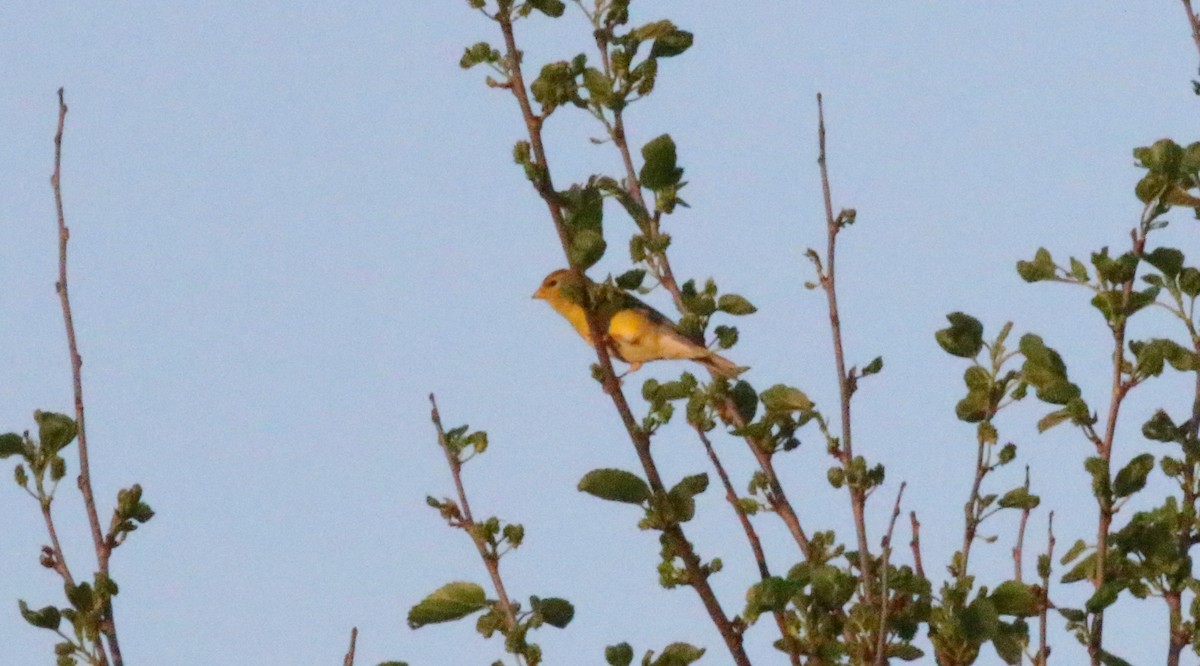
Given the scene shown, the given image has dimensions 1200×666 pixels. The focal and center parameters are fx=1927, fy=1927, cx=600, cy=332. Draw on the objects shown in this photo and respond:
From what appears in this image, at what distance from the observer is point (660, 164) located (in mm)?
4480

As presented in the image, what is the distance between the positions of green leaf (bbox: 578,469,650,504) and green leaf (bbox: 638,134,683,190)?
810mm

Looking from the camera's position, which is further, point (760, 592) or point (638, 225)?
point (638, 225)

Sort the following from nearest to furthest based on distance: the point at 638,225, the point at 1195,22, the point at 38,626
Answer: the point at 38,626, the point at 638,225, the point at 1195,22

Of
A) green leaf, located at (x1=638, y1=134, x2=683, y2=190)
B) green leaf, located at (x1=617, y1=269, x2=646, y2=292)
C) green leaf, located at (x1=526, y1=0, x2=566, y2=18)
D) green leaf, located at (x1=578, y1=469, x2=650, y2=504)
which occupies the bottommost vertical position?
green leaf, located at (x1=578, y1=469, x2=650, y2=504)

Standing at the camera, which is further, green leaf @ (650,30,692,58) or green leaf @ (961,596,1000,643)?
green leaf @ (650,30,692,58)

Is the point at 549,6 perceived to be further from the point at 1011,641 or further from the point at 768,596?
the point at 1011,641

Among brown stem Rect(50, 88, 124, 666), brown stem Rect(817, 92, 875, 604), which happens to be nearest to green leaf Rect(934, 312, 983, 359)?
brown stem Rect(817, 92, 875, 604)

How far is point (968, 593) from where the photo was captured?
4.11m

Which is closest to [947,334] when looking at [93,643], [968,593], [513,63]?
[968,593]

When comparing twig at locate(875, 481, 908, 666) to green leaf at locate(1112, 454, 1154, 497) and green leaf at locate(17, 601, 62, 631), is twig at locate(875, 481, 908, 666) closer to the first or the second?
green leaf at locate(1112, 454, 1154, 497)

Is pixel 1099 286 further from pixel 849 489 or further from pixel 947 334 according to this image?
pixel 849 489

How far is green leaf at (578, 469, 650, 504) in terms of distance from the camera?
4004 mm

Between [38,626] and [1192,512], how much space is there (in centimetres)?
256

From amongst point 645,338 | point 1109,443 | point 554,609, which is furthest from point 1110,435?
point 645,338
